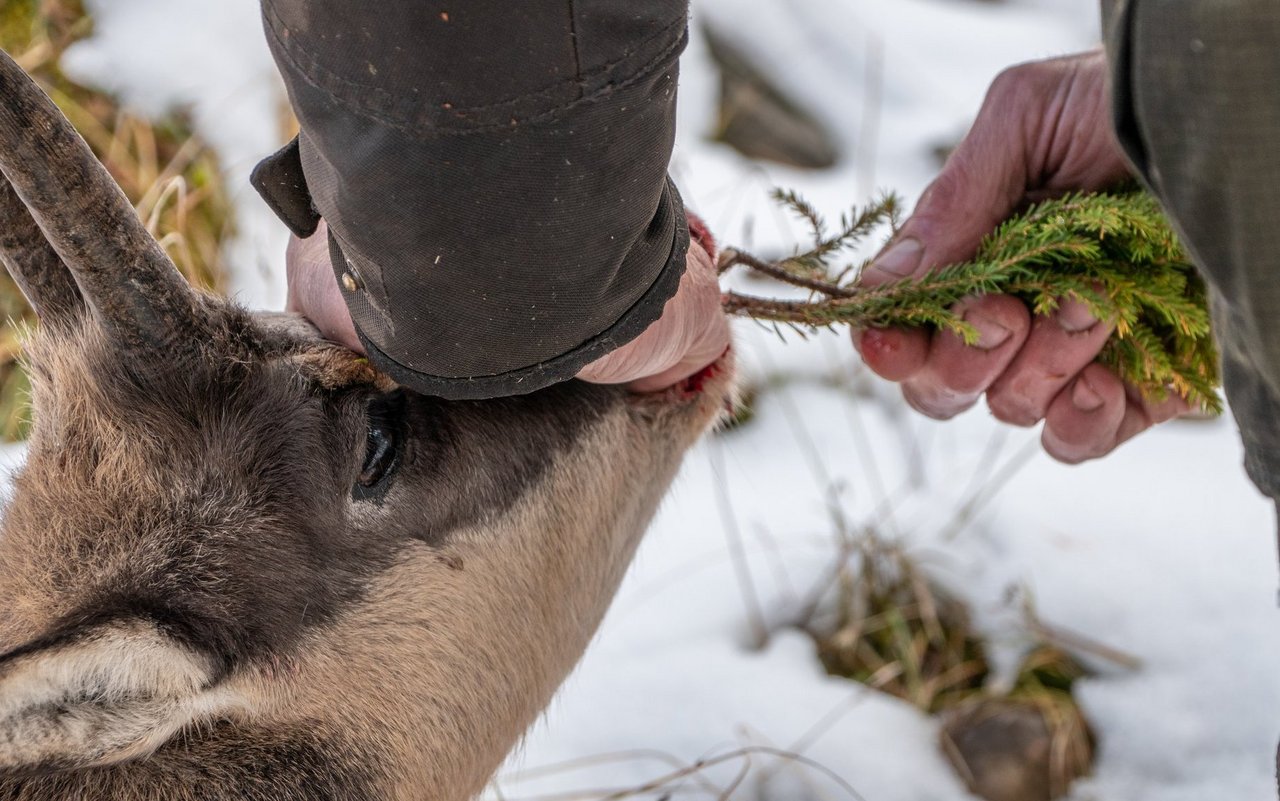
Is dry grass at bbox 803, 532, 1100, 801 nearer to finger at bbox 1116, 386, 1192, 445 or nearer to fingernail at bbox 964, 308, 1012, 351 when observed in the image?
finger at bbox 1116, 386, 1192, 445

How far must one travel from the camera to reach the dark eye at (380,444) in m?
2.46

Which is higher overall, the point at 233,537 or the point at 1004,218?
the point at 1004,218

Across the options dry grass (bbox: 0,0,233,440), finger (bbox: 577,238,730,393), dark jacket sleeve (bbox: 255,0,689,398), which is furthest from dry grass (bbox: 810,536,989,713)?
dry grass (bbox: 0,0,233,440)

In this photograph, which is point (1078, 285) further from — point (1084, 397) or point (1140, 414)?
point (1140, 414)

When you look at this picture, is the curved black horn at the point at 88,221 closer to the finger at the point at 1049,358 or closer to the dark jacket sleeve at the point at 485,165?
the dark jacket sleeve at the point at 485,165

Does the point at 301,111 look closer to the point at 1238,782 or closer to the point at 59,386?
the point at 59,386

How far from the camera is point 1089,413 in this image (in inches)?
117

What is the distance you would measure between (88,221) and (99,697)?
794 millimetres

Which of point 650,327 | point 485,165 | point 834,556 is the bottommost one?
point 834,556

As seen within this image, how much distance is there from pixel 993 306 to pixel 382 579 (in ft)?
4.78

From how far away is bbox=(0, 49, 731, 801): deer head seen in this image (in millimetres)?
2021

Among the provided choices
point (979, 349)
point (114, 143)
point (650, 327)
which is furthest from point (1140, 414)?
point (114, 143)

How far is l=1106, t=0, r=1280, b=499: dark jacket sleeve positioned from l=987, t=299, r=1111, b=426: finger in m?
1.10

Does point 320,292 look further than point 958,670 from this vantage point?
No
